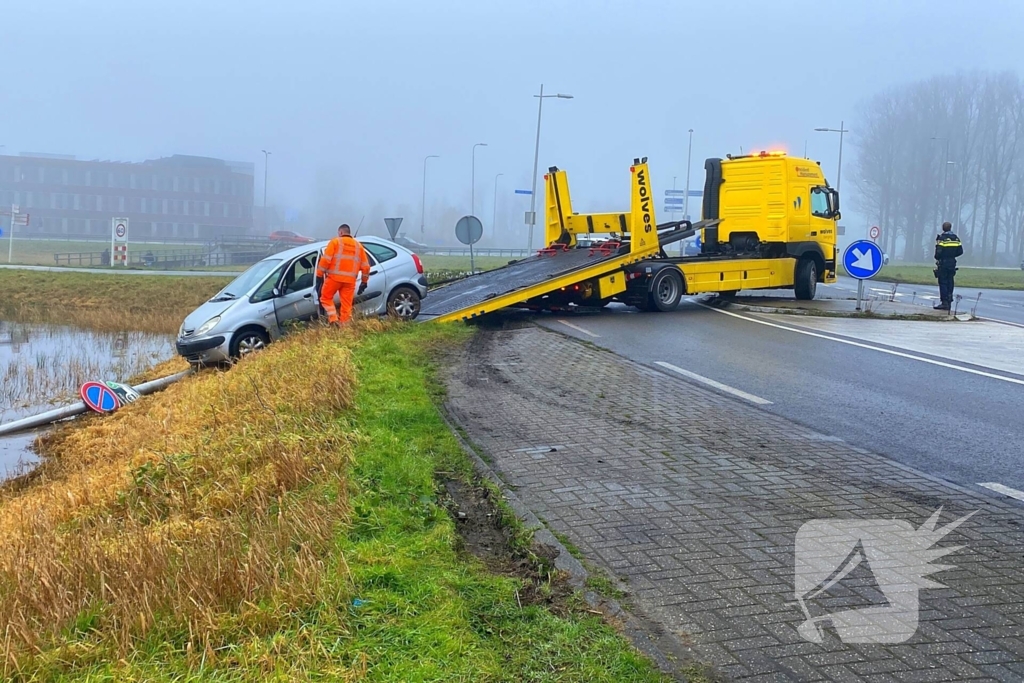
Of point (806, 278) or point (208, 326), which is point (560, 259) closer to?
point (806, 278)

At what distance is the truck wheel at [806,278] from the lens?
2048 cm

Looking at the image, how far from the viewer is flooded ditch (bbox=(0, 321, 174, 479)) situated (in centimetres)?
1370

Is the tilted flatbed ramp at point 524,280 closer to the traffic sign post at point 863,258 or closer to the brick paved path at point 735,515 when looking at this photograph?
the traffic sign post at point 863,258

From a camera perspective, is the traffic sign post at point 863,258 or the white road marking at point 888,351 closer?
the white road marking at point 888,351

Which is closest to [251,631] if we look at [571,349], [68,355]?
[571,349]

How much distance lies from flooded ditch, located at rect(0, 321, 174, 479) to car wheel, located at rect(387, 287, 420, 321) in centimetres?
501

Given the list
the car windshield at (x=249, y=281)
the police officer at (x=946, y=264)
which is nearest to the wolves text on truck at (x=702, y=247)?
the police officer at (x=946, y=264)

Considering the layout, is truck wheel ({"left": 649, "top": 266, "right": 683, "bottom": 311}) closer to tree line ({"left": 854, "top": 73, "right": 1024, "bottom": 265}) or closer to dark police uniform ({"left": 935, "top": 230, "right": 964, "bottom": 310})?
dark police uniform ({"left": 935, "top": 230, "right": 964, "bottom": 310})

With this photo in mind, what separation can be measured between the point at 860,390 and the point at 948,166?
86.9m

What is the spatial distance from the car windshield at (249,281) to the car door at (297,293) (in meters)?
0.29

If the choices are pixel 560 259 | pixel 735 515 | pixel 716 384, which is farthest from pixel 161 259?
pixel 735 515

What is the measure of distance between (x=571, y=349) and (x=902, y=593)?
8494mm

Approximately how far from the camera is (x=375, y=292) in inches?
586

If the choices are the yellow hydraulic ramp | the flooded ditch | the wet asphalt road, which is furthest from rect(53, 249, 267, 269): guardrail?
the wet asphalt road
